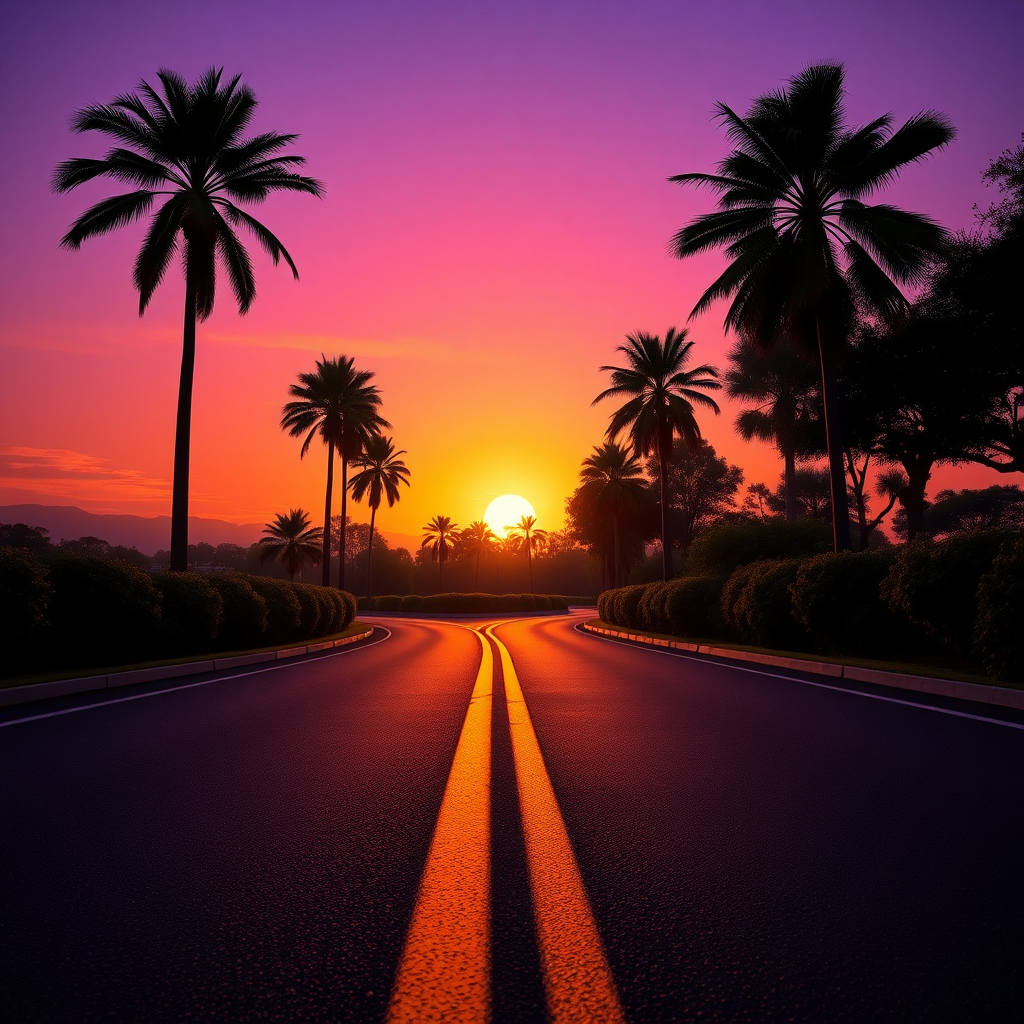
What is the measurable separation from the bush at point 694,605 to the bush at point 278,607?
12610 mm

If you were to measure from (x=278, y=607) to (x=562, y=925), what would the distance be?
21.7 metres

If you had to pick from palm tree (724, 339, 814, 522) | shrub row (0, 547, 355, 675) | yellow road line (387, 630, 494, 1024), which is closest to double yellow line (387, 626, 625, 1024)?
yellow road line (387, 630, 494, 1024)

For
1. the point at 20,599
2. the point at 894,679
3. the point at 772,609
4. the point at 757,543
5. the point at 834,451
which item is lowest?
the point at 894,679

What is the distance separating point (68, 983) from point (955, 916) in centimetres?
289

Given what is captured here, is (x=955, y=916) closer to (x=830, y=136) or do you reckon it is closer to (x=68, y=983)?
(x=68, y=983)

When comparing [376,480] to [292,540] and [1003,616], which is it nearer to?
[292,540]

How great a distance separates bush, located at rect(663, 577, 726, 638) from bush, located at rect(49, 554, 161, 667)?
54.7 feet

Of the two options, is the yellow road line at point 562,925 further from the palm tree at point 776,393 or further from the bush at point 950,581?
the palm tree at point 776,393

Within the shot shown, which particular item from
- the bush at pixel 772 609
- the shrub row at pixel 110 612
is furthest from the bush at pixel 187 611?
the bush at pixel 772 609

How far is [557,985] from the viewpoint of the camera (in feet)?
7.23

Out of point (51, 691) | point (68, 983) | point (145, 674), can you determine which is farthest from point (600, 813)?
point (145, 674)

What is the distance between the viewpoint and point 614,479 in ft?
221

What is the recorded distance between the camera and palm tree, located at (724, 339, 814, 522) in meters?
43.3

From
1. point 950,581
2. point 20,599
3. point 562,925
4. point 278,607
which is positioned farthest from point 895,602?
point 278,607
